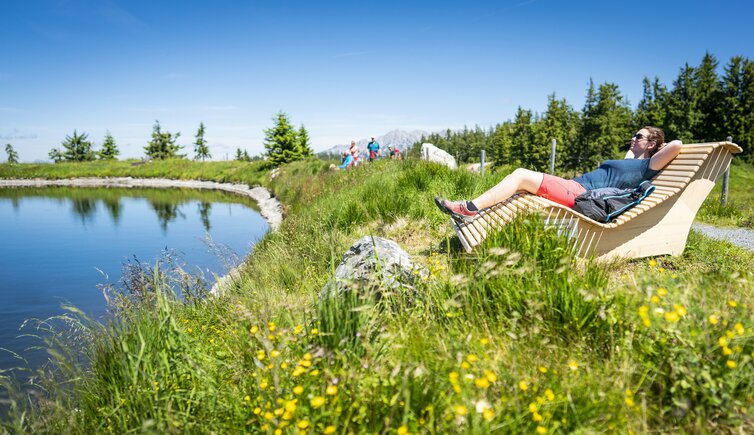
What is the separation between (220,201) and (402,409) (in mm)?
26477

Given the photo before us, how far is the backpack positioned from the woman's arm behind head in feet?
0.99

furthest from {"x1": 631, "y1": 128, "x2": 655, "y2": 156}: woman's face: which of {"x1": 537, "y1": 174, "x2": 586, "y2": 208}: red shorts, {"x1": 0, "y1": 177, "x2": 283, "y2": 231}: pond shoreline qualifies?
{"x1": 0, "y1": 177, "x2": 283, "y2": 231}: pond shoreline

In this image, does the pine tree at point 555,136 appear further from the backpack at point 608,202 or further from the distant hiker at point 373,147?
the backpack at point 608,202

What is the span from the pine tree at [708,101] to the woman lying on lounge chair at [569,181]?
41.1m

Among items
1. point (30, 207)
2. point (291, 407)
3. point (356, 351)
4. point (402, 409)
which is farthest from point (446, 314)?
point (30, 207)

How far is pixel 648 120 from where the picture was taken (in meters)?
41.8

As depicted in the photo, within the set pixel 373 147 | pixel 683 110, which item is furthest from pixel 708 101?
pixel 373 147

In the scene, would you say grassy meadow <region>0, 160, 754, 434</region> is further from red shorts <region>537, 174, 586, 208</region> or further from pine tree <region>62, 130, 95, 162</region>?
pine tree <region>62, 130, 95, 162</region>

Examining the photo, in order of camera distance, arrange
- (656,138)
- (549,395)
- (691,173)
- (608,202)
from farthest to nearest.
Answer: (656,138) < (608,202) < (691,173) < (549,395)

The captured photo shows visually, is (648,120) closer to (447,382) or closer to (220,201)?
(220,201)

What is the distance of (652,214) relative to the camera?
13.6ft

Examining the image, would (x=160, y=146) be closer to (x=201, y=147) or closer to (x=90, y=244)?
(x=201, y=147)

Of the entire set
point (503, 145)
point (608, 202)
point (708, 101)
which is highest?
point (708, 101)

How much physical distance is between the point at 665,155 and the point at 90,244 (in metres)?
15.9
